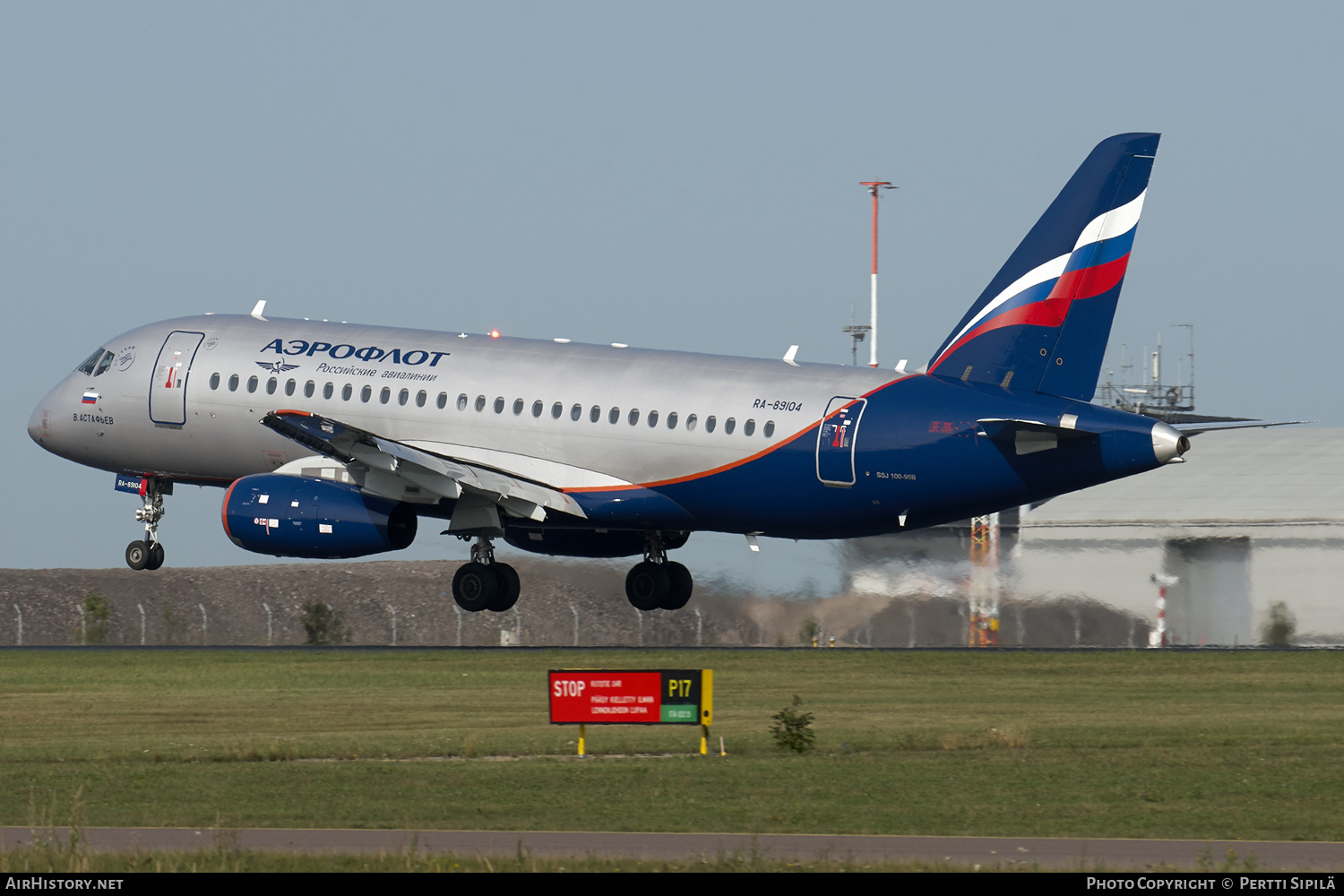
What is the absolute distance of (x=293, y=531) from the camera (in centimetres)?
4544

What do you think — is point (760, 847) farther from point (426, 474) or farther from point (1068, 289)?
point (426, 474)

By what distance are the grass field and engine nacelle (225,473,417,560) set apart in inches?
144

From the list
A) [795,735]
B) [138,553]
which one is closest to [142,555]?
[138,553]

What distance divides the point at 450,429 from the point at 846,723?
1350 cm

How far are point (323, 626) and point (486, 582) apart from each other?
32.0 m

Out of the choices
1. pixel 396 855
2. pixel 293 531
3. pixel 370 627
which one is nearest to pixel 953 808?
pixel 396 855

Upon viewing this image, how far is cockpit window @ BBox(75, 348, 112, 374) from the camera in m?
51.0

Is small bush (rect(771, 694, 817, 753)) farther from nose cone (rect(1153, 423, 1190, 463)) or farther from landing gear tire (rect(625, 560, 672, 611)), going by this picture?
landing gear tire (rect(625, 560, 672, 611))

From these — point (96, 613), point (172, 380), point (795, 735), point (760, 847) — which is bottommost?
point (760, 847)

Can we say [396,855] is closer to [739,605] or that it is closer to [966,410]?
[966,410]

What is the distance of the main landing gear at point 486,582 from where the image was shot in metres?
49.1

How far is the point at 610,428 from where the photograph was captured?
4578 cm

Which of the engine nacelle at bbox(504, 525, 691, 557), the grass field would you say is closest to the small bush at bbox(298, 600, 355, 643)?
the grass field
